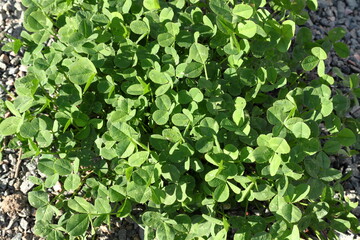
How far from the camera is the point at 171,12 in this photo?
2529mm

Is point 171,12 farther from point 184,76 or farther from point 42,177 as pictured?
point 42,177

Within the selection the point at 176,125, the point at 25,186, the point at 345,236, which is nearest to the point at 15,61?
the point at 25,186

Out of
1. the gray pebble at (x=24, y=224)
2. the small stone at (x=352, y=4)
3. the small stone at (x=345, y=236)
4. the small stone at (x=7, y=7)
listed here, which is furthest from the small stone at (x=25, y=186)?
the small stone at (x=352, y=4)

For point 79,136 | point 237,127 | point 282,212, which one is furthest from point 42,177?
point 282,212

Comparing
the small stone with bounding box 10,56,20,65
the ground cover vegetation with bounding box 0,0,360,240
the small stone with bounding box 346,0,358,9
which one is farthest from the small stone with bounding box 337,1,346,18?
the small stone with bounding box 10,56,20,65

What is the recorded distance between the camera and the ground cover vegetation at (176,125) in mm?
2287

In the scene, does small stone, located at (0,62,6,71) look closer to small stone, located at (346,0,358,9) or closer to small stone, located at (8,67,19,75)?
small stone, located at (8,67,19,75)

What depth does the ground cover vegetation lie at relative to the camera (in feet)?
7.50

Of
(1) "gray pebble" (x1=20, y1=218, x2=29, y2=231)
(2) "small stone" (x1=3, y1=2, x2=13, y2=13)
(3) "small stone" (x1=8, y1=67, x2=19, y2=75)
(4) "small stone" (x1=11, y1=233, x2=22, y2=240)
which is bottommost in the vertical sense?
(4) "small stone" (x1=11, y1=233, x2=22, y2=240)

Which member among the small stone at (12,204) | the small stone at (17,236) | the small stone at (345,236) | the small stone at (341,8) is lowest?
the small stone at (345,236)

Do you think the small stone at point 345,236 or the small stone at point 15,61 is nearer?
the small stone at point 345,236

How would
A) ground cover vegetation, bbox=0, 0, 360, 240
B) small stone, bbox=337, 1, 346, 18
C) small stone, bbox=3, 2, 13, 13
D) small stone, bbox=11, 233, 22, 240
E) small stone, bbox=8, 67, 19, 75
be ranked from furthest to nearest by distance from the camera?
small stone, bbox=337, 1, 346, 18, small stone, bbox=3, 2, 13, 13, small stone, bbox=8, 67, 19, 75, small stone, bbox=11, 233, 22, 240, ground cover vegetation, bbox=0, 0, 360, 240

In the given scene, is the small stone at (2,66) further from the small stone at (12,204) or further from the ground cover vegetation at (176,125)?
the small stone at (12,204)

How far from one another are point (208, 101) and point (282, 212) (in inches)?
24.5
